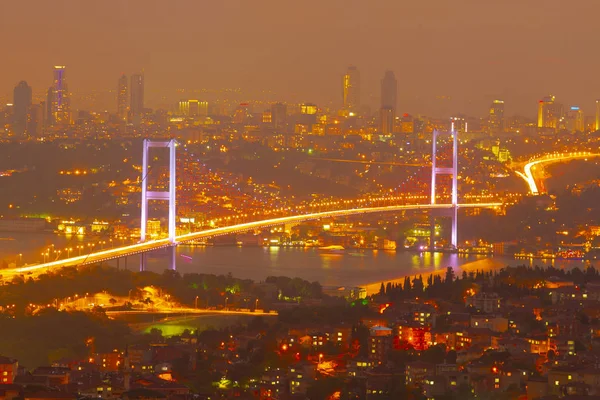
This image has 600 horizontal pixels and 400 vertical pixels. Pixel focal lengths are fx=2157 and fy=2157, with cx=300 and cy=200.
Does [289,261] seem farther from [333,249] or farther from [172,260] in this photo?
[172,260]

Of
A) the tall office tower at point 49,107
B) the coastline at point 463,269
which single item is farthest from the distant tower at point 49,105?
the coastline at point 463,269

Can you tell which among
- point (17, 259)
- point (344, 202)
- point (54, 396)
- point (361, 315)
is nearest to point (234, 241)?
point (344, 202)

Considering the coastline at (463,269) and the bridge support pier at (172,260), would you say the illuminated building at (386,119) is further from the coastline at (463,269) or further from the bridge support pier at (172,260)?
the bridge support pier at (172,260)

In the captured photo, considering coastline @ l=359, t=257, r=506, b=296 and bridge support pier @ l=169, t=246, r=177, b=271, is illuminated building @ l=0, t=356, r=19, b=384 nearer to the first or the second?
coastline @ l=359, t=257, r=506, b=296

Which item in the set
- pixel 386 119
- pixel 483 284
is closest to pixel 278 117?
pixel 386 119

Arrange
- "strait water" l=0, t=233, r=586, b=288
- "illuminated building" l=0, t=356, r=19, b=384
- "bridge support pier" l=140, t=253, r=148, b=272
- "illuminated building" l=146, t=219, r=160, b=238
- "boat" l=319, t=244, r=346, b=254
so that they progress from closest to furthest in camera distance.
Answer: "illuminated building" l=0, t=356, r=19, b=384
"bridge support pier" l=140, t=253, r=148, b=272
"strait water" l=0, t=233, r=586, b=288
"illuminated building" l=146, t=219, r=160, b=238
"boat" l=319, t=244, r=346, b=254

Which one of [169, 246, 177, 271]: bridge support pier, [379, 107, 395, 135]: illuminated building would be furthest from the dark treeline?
[379, 107, 395, 135]: illuminated building
